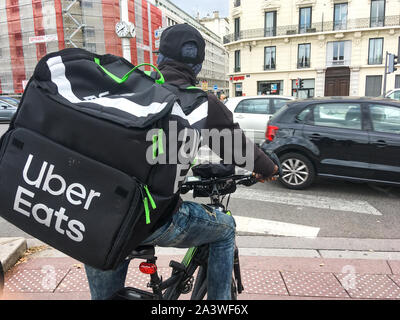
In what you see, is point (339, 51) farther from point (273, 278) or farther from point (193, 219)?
point (193, 219)

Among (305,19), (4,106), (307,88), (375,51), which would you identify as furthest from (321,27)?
(4,106)

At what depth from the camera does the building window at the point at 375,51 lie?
34.1 meters

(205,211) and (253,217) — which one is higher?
(205,211)

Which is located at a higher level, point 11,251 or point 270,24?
point 270,24

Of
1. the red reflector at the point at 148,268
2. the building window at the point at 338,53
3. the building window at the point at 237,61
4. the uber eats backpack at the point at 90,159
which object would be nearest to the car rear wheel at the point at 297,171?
the red reflector at the point at 148,268

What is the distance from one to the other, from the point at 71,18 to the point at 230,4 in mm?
17508

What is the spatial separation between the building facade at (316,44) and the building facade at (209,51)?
109 ft

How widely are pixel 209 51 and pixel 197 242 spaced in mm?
85958

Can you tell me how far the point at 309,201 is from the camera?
541cm

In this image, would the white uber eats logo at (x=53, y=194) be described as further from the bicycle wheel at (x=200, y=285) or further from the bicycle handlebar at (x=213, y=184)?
the bicycle wheel at (x=200, y=285)
